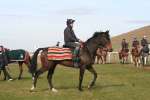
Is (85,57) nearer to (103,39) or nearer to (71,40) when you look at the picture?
(71,40)

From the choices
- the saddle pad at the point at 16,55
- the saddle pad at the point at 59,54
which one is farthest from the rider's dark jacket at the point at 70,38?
the saddle pad at the point at 16,55

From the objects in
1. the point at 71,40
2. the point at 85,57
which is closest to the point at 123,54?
the point at 85,57

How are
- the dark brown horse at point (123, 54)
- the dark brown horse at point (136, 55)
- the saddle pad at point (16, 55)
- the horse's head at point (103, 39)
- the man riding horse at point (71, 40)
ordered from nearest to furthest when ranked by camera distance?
the man riding horse at point (71, 40)
the horse's head at point (103, 39)
the saddle pad at point (16, 55)
the dark brown horse at point (136, 55)
the dark brown horse at point (123, 54)

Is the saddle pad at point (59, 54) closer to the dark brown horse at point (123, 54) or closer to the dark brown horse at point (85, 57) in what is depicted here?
the dark brown horse at point (85, 57)

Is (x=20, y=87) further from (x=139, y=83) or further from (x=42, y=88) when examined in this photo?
(x=139, y=83)

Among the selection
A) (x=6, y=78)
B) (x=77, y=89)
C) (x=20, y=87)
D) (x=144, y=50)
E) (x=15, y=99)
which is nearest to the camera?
(x=15, y=99)

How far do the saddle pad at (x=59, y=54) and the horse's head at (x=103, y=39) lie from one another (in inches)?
52.5

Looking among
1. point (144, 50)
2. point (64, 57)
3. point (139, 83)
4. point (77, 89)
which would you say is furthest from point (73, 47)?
point (144, 50)

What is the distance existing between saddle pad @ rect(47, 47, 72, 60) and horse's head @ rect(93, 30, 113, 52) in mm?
1334

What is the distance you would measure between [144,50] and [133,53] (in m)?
1.73

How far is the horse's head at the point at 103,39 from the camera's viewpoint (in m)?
18.7

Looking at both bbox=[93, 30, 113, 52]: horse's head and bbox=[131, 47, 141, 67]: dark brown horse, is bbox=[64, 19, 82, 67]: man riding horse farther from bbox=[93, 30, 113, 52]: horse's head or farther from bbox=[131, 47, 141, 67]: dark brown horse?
bbox=[131, 47, 141, 67]: dark brown horse

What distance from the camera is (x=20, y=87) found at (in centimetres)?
2038

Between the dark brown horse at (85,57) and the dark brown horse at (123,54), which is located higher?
the dark brown horse at (85,57)
